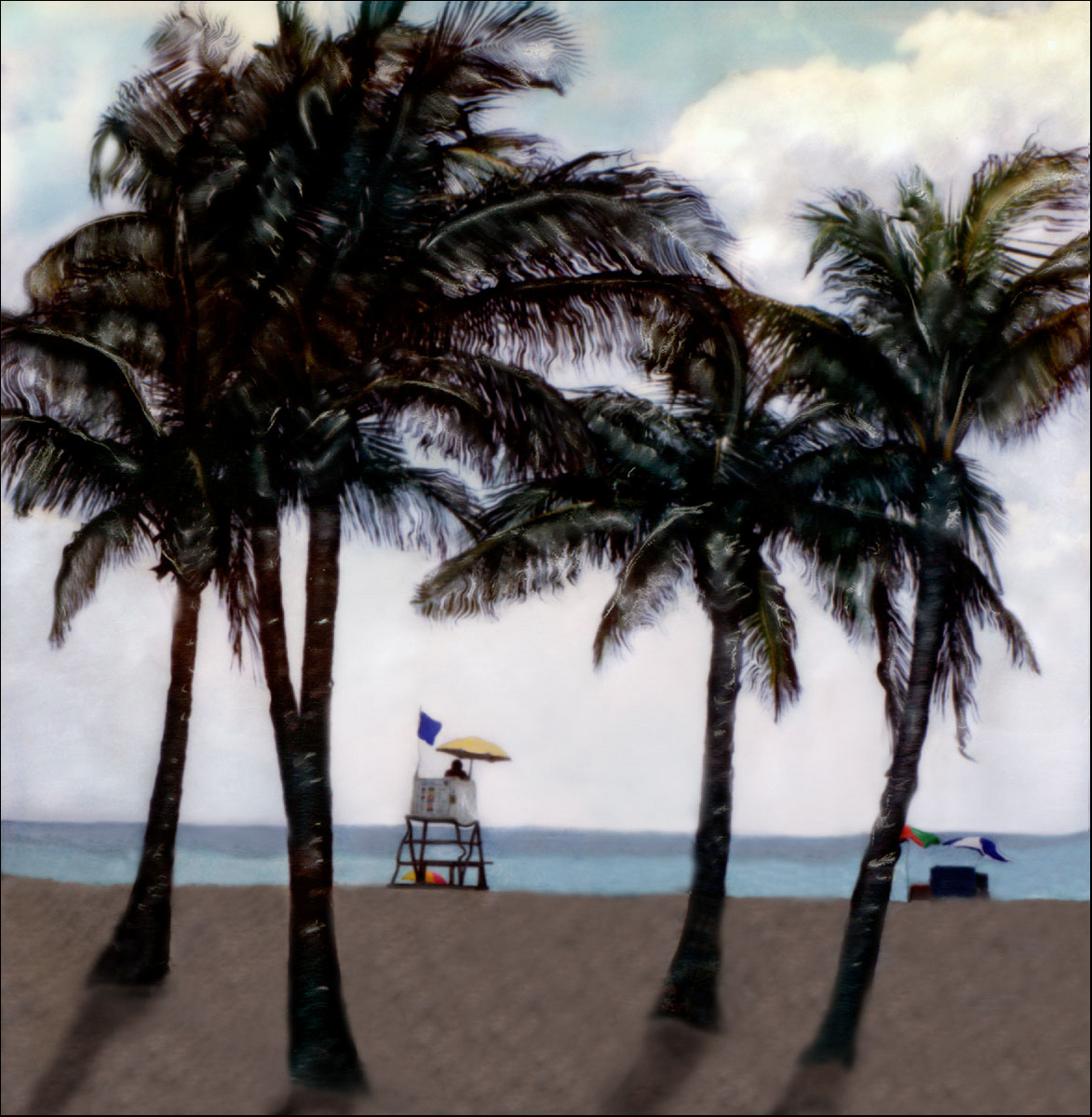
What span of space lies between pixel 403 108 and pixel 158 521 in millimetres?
3213

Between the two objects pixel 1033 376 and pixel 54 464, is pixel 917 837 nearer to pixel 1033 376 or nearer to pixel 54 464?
pixel 1033 376

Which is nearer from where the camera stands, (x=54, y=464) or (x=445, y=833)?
(x=54, y=464)

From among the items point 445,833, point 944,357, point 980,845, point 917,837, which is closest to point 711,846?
point 917,837

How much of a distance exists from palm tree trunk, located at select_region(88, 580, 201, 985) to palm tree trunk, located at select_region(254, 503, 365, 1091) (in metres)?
0.94

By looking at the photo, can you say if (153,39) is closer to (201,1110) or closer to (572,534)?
(572,534)

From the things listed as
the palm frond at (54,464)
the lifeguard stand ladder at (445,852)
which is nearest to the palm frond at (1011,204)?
the lifeguard stand ladder at (445,852)

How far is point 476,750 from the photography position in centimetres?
853

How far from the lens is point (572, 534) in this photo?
A: 32.0 ft

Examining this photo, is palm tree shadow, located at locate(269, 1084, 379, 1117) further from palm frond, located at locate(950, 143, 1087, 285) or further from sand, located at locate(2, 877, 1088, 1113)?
palm frond, located at locate(950, 143, 1087, 285)

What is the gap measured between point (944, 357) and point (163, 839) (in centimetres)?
664

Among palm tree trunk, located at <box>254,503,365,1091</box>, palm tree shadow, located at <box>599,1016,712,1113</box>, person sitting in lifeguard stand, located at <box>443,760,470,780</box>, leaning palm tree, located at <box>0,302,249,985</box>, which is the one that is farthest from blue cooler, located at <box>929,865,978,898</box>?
leaning palm tree, located at <box>0,302,249,985</box>

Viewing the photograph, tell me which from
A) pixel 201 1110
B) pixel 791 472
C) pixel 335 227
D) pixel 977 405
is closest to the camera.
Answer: pixel 201 1110

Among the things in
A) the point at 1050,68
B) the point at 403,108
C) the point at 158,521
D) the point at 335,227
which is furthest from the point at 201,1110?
the point at 1050,68

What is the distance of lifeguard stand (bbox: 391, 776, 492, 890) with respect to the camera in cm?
845
